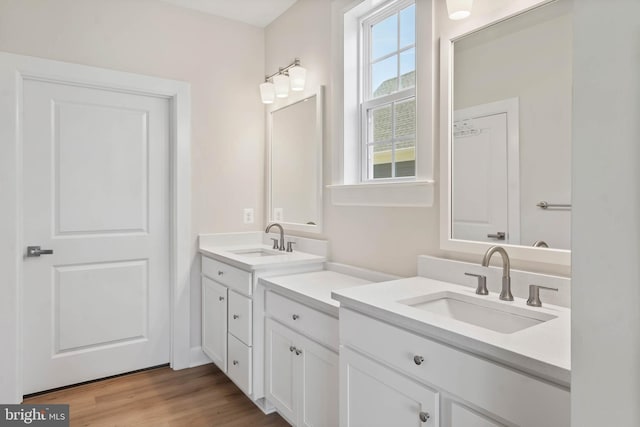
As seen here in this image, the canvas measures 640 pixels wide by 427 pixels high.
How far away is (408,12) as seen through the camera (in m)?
2.02

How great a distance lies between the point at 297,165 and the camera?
2.79 m

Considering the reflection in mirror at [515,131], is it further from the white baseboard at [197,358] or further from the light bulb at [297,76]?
the white baseboard at [197,358]

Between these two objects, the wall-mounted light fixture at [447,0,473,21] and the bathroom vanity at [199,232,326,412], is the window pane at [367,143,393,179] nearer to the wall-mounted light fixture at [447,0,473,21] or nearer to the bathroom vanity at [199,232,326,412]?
the bathroom vanity at [199,232,326,412]

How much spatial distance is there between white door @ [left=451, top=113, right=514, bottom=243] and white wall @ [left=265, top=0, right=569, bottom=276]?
0.11 metres

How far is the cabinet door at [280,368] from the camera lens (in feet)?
6.21

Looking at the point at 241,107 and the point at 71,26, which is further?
the point at 241,107

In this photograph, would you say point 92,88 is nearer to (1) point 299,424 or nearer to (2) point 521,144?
(1) point 299,424

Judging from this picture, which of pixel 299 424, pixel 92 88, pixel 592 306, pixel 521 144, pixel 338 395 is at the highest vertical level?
pixel 92 88

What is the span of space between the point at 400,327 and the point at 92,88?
2.51m

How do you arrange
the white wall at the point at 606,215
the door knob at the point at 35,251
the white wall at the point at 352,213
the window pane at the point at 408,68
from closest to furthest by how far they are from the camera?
1. the white wall at the point at 606,215
2. the white wall at the point at 352,213
3. the window pane at the point at 408,68
4. the door knob at the point at 35,251

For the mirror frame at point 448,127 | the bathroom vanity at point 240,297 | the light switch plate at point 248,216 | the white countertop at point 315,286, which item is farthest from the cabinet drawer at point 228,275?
the mirror frame at point 448,127

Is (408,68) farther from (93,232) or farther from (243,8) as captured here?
(93,232)

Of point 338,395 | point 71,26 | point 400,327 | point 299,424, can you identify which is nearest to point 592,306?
point 400,327

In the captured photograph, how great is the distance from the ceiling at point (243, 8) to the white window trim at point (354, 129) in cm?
68
